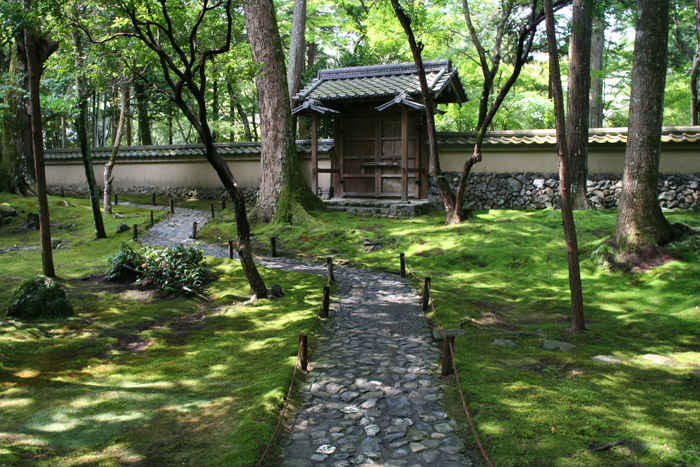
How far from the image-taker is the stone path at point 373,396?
3.96m

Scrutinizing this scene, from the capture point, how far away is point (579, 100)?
1422 cm

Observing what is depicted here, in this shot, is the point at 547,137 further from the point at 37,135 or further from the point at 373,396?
the point at 37,135

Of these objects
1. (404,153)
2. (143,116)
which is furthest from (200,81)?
(143,116)

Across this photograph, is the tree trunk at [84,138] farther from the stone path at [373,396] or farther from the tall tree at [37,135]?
the stone path at [373,396]

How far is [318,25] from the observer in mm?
26000

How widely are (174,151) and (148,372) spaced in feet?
55.6

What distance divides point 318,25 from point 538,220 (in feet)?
56.0

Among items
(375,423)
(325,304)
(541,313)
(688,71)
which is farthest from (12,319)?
(688,71)

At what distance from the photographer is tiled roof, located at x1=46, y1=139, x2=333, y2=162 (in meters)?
19.1

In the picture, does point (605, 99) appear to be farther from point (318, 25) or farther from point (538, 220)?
point (538, 220)

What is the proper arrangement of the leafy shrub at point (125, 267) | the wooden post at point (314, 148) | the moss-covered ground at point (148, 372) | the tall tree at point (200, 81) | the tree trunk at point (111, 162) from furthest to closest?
1. the wooden post at point (314, 148)
2. the tree trunk at point (111, 162)
3. the leafy shrub at point (125, 267)
4. the tall tree at point (200, 81)
5. the moss-covered ground at point (148, 372)

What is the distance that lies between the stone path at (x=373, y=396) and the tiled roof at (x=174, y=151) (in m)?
11.6

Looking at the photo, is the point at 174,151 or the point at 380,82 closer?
the point at 380,82

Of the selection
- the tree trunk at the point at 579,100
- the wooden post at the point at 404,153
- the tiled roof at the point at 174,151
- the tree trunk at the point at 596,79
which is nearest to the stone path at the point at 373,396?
the wooden post at the point at 404,153
